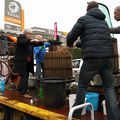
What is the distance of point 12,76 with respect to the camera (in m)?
7.88

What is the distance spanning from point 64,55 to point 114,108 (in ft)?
9.03

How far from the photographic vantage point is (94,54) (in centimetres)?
369

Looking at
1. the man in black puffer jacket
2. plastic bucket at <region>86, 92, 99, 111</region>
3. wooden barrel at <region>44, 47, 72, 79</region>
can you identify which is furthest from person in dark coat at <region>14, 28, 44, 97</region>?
the man in black puffer jacket

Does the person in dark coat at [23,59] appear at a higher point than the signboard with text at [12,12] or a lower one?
lower

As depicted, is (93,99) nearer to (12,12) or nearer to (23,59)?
(23,59)

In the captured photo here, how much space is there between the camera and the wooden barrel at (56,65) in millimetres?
6090

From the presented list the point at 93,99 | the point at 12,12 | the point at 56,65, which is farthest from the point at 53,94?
the point at 12,12

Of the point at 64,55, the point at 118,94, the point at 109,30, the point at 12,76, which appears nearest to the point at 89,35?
the point at 109,30

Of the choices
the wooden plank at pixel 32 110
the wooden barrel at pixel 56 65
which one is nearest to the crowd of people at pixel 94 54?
the wooden plank at pixel 32 110

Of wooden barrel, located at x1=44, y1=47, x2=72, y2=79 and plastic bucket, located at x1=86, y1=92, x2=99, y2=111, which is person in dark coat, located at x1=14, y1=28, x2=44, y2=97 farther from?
plastic bucket, located at x1=86, y1=92, x2=99, y2=111

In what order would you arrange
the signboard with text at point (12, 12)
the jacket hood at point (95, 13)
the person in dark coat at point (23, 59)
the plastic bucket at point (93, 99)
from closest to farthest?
the jacket hood at point (95, 13) < the plastic bucket at point (93, 99) < the person in dark coat at point (23, 59) < the signboard with text at point (12, 12)

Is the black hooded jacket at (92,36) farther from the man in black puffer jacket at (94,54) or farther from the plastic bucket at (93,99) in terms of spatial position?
the plastic bucket at (93,99)

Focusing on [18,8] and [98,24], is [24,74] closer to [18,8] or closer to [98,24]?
[98,24]

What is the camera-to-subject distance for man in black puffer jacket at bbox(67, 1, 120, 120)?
3.70m
